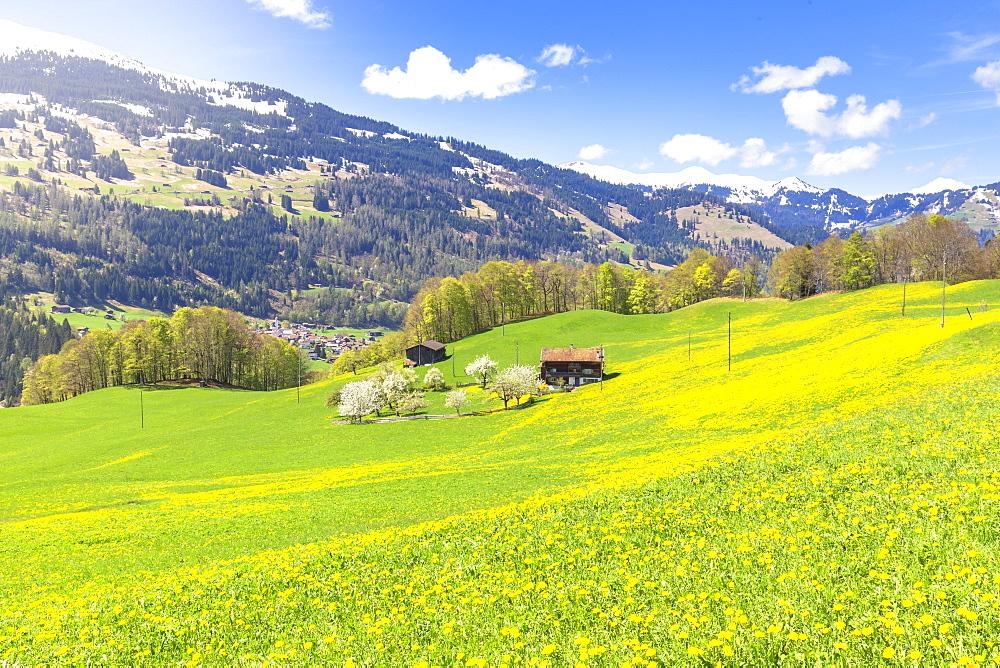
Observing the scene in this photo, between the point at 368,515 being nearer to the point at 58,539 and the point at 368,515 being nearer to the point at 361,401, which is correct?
the point at 58,539

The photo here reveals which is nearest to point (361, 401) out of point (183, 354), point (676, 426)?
point (676, 426)

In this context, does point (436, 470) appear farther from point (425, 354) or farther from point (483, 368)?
point (425, 354)

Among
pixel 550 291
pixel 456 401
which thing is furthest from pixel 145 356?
pixel 550 291

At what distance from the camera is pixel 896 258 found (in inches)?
5344

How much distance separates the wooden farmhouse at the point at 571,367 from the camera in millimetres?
94375

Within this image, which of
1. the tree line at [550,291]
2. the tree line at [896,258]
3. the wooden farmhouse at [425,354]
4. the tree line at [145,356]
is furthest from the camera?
the tree line at [550,291]

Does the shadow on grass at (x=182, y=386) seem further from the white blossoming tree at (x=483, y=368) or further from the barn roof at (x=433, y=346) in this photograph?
the white blossoming tree at (x=483, y=368)

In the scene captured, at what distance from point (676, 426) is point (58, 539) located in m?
44.6

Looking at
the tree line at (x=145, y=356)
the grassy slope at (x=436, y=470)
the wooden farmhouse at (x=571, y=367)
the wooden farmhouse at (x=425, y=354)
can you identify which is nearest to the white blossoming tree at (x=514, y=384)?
the grassy slope at (x=436, y=470)

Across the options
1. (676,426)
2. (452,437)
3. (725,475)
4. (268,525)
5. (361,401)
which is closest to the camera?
(725,475)

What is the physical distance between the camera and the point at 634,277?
582 feet

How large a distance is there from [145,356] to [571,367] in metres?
115

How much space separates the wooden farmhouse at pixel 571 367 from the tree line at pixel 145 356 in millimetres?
68116

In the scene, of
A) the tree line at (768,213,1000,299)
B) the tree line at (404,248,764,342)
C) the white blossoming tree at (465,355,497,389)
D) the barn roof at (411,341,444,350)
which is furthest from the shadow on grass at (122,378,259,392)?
the tree line at (768,213,1000,299)
